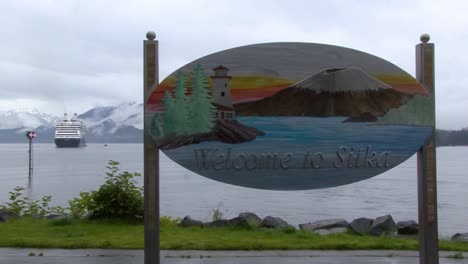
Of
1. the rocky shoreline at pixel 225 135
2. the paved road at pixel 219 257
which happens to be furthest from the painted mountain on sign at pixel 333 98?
the paved road at pixel 219 257

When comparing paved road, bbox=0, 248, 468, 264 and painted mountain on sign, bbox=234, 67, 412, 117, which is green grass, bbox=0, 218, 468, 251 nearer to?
paved road, bbox=0, 248, 468, 264

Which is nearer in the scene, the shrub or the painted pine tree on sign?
the painted pine tree on sign

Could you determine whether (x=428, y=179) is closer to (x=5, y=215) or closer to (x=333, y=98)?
(x=333, y=98)

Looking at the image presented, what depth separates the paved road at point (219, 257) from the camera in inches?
319

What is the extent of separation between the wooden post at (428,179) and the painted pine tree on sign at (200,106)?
241 cm

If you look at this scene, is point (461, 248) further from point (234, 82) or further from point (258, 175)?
point (234, 82)

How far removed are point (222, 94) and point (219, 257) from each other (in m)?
2.76

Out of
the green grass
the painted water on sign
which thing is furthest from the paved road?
the painted water on sign

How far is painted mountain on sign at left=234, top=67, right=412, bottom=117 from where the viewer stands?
6.72 metres

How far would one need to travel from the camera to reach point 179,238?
9.89m

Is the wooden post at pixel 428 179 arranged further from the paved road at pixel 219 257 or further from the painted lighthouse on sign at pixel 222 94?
the painted lighthouse on sign at pixel 222 94

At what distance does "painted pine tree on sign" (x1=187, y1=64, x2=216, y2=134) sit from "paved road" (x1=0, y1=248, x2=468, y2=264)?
2240 mm

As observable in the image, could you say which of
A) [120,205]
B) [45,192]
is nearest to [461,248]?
[120,205]

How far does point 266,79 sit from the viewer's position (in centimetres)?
672
